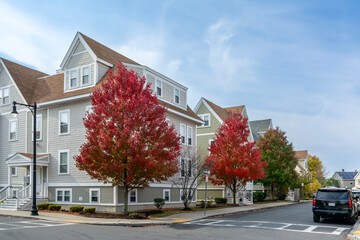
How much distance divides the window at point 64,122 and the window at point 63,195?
4294mm

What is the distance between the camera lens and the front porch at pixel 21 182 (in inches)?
1021

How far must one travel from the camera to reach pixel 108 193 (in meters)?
24.0

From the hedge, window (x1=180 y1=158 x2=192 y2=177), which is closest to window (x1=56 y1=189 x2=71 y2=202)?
the hedge

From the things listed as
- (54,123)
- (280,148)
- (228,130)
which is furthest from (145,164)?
(280,148)

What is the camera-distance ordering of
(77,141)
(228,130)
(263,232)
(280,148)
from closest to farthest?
(263,232) < (77,141) < (228,130) < (280,148)

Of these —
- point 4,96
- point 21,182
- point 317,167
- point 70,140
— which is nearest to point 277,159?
point 70,140

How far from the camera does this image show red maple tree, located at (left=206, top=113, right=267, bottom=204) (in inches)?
1283

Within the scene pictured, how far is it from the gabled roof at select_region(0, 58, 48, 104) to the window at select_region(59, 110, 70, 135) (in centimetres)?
381

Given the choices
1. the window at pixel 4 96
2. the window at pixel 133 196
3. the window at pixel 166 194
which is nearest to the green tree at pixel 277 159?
the window at pixel 166 194

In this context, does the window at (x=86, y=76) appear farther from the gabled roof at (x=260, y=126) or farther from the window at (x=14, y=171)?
the gabled roof at (x=260, y=126)

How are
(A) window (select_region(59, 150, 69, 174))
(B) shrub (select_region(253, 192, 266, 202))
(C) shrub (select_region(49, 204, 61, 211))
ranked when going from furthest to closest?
(B) shrub (select_region(253, 192, 266, 202)) < (A) window (select_region(59, 150, 69, 174)) < (C) shrub (select_region(49, 204, 61, 211))

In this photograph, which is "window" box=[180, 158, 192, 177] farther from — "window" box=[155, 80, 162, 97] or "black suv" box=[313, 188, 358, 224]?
"black suv" box=[313, 188, 358, 224]

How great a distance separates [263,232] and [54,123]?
1861 centimetres

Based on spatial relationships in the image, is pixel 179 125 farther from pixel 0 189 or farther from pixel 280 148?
pixel 280 148
